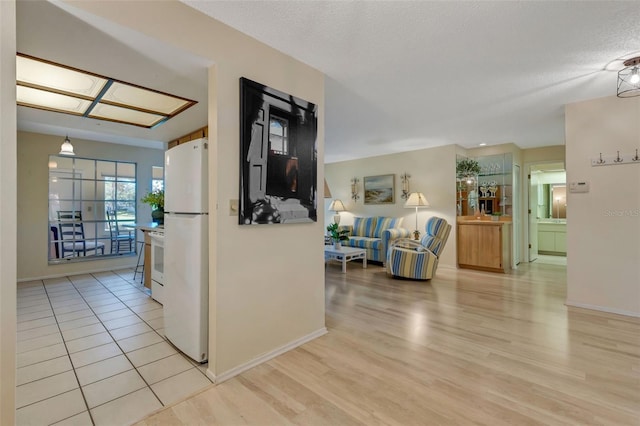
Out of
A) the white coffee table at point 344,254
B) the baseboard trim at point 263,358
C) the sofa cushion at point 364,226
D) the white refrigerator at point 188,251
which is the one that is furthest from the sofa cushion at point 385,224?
the white refrigerator at point 188,251

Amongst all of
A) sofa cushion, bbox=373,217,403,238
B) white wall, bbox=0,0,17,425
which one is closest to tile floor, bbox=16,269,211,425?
white wall, bbox=0,0,17,425

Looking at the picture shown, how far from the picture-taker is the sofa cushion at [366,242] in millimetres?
5941

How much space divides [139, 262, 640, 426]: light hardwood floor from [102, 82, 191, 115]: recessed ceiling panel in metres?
2.54

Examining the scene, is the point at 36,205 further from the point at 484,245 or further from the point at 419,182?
the point at 484,245

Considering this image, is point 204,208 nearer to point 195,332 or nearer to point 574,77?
point 195,332

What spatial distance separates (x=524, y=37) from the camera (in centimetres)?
217

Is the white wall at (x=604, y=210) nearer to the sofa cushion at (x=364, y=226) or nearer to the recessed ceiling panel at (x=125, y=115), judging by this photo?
the sofa cushion at (x=364, y=226)

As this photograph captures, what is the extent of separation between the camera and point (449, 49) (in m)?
2.33

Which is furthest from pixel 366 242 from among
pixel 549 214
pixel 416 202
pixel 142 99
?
pixel 549 214

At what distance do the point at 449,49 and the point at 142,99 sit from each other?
283 cm

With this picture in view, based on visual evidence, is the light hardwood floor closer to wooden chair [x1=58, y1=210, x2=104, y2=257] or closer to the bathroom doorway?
the bathroom doorway

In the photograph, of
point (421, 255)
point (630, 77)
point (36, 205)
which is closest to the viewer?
point (630, 77)

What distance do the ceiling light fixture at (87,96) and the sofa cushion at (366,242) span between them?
4.24m

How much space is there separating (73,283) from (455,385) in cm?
553
